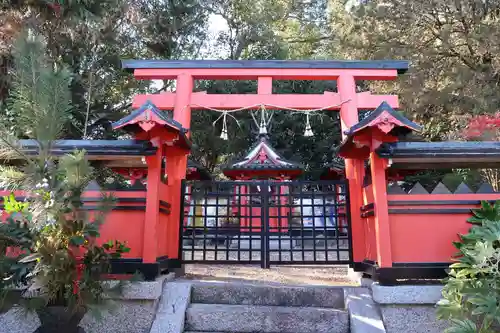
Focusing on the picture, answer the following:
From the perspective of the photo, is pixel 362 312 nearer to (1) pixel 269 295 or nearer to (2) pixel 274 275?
(1) pixel 269 295

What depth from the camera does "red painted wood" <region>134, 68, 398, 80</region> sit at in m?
6.20

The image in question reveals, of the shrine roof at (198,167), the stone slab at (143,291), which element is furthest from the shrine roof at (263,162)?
the stone slab at (143,291)

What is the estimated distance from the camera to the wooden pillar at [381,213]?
13.7ft

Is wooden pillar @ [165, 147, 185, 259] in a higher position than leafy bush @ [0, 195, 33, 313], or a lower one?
higher

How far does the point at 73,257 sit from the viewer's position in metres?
3.21

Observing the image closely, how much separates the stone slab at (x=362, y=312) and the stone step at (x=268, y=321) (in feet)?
0.36

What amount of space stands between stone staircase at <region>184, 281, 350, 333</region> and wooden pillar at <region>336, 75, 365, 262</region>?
1068 mm

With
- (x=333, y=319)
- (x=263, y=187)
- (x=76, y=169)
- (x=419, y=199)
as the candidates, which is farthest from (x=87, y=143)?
(x=419, y=199)

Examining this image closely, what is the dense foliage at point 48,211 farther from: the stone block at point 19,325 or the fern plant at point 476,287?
the fern plant at point 476,287

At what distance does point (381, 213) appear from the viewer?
4.25m

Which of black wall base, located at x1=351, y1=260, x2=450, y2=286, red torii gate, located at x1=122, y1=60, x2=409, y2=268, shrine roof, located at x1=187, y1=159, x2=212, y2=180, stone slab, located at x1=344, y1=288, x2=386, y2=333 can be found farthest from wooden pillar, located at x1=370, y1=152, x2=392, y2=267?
shrine roof, located at x1=187, y1=159, x2=212, y2=180

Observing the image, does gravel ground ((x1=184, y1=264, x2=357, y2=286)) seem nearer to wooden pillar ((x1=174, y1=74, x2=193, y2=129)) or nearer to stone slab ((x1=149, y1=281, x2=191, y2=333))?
stone slab ((x1=149, y1=281, x2=191, y2=333))

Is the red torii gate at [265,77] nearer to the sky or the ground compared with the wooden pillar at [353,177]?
nearer to the sky

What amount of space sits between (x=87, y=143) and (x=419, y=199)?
3.91 metres
